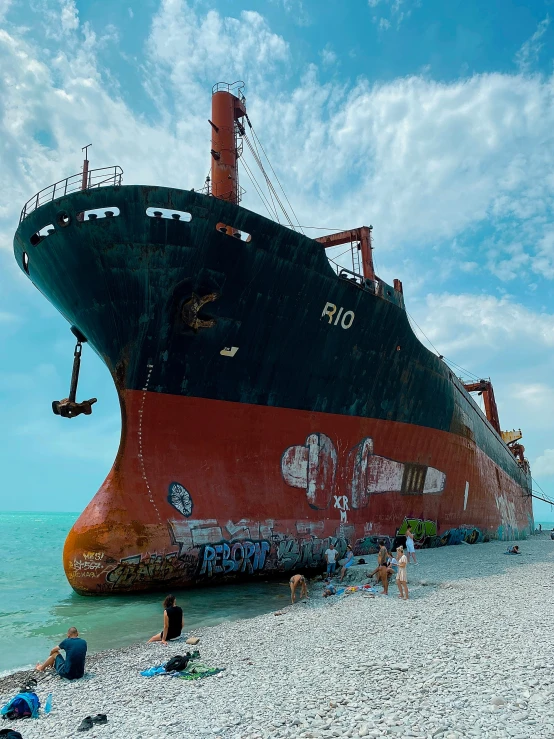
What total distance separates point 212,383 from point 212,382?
0.03 meters

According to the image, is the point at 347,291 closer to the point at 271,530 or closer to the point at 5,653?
the point at 271,530

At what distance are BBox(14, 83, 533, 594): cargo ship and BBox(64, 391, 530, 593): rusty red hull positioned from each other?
0.12 ft

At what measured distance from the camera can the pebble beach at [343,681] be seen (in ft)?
13.9

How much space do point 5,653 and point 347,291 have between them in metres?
11.9

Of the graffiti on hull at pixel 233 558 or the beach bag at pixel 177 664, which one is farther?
the graffiti on hull at pixel 233 558

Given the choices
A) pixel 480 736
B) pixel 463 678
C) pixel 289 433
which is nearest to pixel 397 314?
pixel 289 433

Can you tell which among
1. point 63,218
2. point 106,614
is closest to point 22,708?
point 106,614

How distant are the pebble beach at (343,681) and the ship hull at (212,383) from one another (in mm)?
3198

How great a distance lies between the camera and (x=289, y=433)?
1413 centimetres

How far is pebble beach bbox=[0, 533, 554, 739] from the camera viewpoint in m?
4.22

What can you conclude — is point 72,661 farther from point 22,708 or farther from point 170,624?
point 170,624

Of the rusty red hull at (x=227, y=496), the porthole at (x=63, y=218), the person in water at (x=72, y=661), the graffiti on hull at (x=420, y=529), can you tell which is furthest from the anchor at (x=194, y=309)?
the graffiti on hull at (x=420, y=529)

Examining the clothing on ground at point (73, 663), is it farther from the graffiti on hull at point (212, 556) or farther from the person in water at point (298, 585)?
the person in water at point (298, 585)

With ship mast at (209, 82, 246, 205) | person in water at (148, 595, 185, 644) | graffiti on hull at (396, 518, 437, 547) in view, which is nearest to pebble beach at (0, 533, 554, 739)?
person in water at (148, 595, 185, 644)
